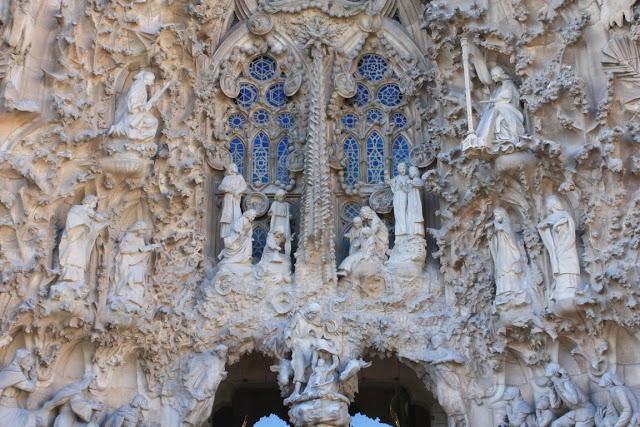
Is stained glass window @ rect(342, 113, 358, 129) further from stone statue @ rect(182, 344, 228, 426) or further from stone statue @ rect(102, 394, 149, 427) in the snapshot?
stone statue @ rect(102, 394, 149, 427)

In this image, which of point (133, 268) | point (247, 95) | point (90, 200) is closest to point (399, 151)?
point (247, 95)

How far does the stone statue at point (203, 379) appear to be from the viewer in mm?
11383

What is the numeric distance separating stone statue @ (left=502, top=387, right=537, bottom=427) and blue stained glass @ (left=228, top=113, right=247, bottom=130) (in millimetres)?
4822

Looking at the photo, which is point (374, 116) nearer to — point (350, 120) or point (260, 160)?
point (350, 120)

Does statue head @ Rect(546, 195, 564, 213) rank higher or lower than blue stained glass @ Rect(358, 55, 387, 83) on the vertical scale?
lower

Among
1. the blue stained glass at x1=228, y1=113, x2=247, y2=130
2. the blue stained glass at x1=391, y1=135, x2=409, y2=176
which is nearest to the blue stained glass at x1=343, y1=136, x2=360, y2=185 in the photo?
the blue stained glass at x1=391, y1=135, x2=409, y2=176

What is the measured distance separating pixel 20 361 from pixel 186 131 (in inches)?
131

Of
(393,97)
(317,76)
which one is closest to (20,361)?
(317,76)

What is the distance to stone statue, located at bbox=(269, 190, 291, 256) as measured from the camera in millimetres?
12195

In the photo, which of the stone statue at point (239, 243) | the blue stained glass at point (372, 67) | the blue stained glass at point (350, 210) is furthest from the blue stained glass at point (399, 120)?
the stone statue at point (239, 243)

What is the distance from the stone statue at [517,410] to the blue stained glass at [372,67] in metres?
4.54

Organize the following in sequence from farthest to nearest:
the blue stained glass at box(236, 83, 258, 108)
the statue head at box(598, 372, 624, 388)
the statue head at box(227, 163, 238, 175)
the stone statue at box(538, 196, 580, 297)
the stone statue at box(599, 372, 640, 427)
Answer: the blue stained glass at box(236, 83, 258, 108) < the statue head at box(227, 163, 238, 175) < the stone statue at box(538, 196, 580, 297) < the statue head at box(598, 372, 624, 388) < the stone statue at box(599, 372, 640, 427)

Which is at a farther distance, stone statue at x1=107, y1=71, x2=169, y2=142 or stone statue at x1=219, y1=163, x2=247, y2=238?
stone statue at x1=219, y1=163, x2=247, y2=238

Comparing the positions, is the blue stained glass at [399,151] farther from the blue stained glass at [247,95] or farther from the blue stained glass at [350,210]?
the blue stained glass at [247,95]
